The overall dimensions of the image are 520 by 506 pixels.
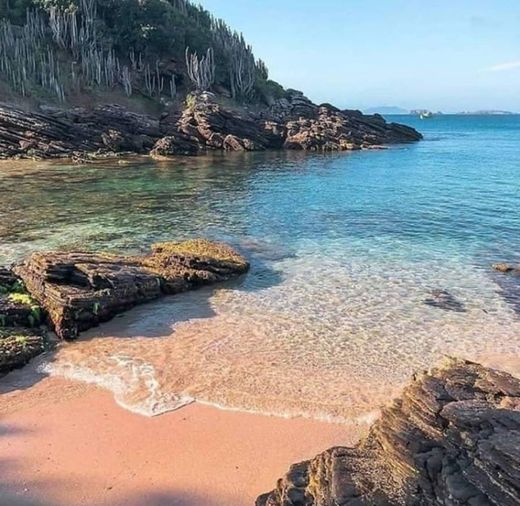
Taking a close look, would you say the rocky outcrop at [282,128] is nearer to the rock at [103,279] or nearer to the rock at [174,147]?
the rock at [174,147]

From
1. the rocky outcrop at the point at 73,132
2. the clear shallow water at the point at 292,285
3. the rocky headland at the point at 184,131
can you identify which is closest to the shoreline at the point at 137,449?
the clear shallow water at the point at 292,285

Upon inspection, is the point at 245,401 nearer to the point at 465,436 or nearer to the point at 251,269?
the point at 465,436

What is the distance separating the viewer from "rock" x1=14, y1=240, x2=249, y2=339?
12.3 meters

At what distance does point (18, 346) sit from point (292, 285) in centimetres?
764

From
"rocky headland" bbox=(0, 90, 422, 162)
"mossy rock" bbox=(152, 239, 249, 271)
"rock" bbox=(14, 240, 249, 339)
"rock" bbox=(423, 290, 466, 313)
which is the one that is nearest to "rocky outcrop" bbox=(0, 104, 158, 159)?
"rocky headland" bbox=(0, 90, 422, 162)

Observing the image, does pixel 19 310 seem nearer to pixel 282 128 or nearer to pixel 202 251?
pixel 202 251

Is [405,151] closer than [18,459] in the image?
No

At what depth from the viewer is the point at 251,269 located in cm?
1733

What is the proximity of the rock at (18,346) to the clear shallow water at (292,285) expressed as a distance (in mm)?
504

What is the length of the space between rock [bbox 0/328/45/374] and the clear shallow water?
1.65 feet

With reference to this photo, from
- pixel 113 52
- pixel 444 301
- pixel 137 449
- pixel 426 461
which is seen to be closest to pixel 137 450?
pixel 137 449

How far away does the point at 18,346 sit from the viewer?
10.8 meters

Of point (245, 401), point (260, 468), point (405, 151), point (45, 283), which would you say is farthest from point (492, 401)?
point (405, 151)

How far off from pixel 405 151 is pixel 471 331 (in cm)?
5503
